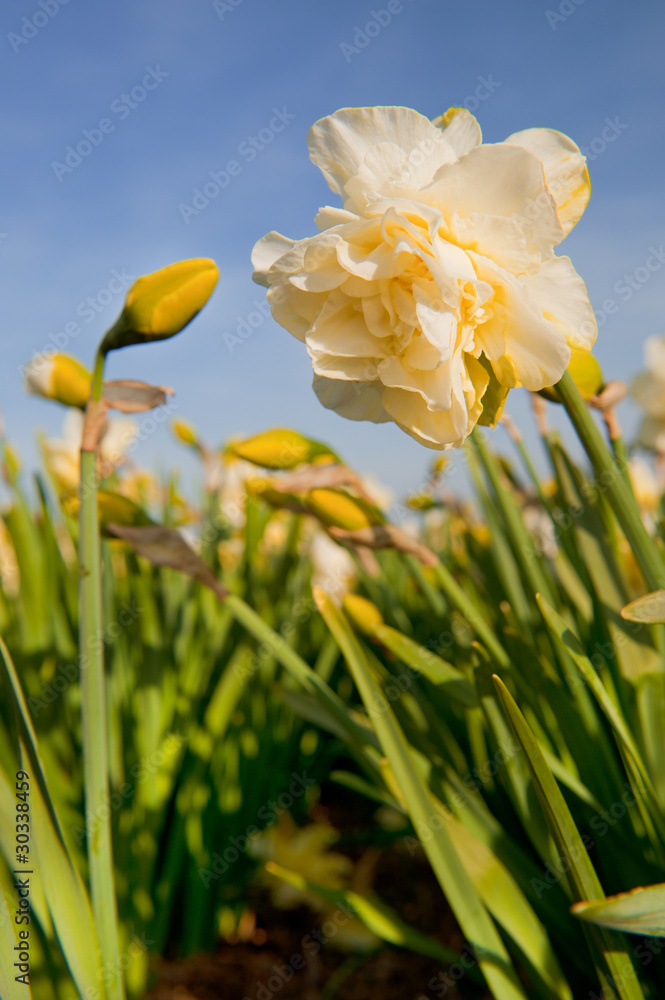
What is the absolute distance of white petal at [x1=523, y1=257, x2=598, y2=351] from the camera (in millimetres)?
478

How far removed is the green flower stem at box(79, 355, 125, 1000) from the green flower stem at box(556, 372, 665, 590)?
1.40ft

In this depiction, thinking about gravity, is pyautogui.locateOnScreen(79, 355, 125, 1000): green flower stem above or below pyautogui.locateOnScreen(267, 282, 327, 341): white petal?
below

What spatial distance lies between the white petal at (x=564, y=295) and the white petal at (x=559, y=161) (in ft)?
0.12

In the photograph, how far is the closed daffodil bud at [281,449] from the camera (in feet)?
2.78

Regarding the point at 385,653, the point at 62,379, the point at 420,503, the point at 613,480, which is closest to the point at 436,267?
the point at 613,480

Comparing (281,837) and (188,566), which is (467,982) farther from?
(188,566)

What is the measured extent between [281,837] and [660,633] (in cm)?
93

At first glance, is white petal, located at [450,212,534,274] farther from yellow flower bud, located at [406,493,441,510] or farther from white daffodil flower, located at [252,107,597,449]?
yellow flower bud, located at [406,493,441,510]

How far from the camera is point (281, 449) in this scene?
0.85 meters

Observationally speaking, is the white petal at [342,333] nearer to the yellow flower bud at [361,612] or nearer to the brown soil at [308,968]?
the yellow flower bud at [361,612]

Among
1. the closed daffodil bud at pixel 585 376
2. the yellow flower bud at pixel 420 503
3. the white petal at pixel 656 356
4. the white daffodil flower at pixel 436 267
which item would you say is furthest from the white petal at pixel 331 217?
the white petal at pixel 656 356

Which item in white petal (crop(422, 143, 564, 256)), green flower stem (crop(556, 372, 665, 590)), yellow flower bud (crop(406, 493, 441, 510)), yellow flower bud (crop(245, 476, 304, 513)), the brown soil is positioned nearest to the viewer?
white petal (crop(422, 143, 564, 256))

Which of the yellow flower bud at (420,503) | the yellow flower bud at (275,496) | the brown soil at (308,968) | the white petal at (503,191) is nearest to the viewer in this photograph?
the white petal at (503,191)

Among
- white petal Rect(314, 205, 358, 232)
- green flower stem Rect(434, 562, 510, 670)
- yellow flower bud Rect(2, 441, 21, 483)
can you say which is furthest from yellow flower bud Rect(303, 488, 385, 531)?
yellow flower bud Rect(2, 441, 21, 483)
